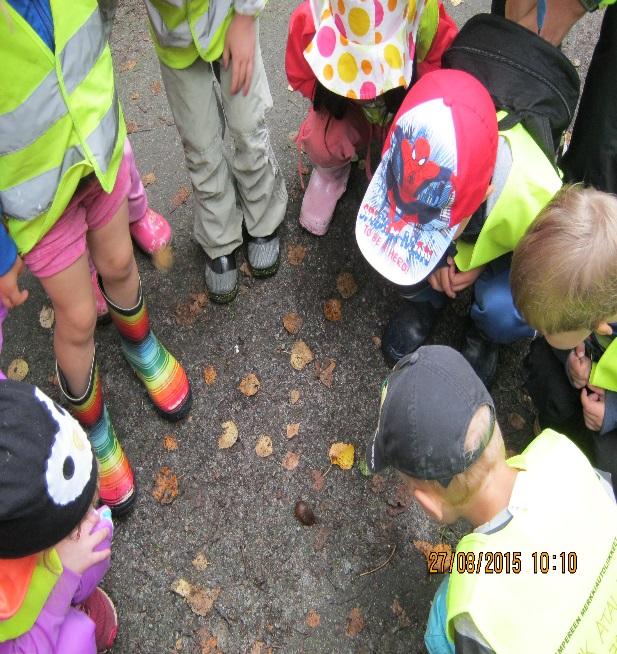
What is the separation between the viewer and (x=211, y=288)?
275 cm

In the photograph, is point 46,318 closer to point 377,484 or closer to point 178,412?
point 178,412

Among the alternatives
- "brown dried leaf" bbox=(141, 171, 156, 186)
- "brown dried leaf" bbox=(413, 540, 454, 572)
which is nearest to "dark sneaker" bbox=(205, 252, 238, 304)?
"brown dried leaf" bbox=(141, 171, 156, 186)

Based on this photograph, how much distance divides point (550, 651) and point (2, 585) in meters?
1.18

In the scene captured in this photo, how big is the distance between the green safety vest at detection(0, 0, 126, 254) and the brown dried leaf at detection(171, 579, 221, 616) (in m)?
1.23

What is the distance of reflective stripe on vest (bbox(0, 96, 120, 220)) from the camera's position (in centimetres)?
163

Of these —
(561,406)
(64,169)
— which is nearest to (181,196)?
(64,169)

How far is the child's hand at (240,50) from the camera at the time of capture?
210cm

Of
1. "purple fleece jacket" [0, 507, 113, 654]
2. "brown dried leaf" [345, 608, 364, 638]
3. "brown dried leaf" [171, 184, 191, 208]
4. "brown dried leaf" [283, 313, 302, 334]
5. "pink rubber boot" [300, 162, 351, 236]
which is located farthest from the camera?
"brown dried leaf" [171, 184, 191, 208]

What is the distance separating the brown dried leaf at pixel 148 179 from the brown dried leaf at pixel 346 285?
1067 millimetres

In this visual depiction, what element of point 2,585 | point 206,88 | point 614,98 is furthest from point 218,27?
point 2,585

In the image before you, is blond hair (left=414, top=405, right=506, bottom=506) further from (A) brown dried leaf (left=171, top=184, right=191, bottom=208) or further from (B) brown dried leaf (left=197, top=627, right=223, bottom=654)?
(A) brown dried leaf (left=171, top=184, right=191, bottom=208)

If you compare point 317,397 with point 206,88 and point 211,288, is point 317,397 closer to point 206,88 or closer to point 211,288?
point 211,288

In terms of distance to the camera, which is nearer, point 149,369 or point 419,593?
point 419,593

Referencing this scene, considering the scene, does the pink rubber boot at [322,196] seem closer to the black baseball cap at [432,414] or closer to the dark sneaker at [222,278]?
the dark sneaker at [222,278]
